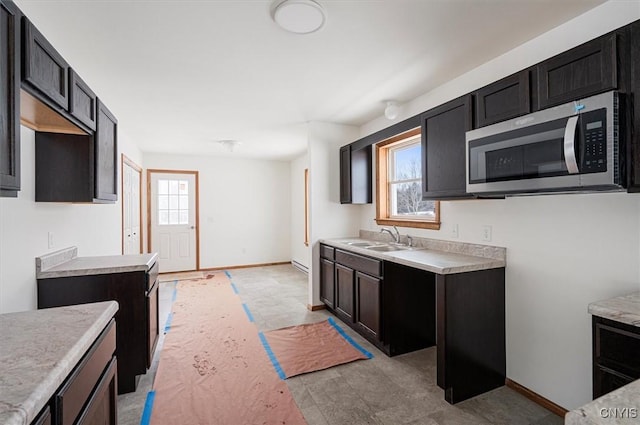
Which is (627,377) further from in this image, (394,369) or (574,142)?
(394,369)

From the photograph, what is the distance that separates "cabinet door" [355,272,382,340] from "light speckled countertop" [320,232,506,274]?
257mm

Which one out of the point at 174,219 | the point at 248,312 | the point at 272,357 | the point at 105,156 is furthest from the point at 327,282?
the point at 174,219

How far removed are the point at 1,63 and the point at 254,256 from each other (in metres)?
5.88

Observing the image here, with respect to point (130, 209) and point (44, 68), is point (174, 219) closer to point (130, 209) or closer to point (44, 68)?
point (130, 209)

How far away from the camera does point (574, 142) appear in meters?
1.51

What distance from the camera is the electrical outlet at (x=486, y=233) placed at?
95.7 inches

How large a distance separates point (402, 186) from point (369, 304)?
147 cm

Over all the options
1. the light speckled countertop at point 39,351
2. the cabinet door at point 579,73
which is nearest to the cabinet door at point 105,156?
the light speckled countertop at point 39,351

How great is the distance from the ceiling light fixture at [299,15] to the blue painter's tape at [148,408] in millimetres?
2617

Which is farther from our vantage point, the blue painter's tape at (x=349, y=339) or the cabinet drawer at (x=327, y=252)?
the cabinet drawer at (x=327, y=252)

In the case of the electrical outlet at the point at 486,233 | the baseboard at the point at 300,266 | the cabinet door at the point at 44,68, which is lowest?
the baseboard at the point at 300,266

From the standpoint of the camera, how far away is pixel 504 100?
194 centimetres

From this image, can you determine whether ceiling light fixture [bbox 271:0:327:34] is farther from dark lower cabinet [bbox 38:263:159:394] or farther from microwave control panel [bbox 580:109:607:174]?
dark lower cabinet [bbox 38:263:159:394]

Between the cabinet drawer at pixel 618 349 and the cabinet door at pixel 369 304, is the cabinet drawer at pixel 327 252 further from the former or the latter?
the cabinet drawer at pixel 618 349
